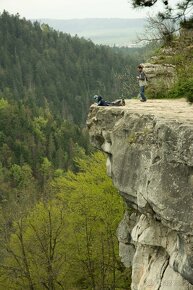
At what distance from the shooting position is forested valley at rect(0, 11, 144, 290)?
2600cm

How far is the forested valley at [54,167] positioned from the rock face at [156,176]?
13.2 feet

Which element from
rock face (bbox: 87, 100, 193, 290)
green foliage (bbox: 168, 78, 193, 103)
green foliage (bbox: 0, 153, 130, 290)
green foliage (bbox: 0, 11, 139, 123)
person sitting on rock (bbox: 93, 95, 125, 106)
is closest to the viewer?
rock face (bbox: 87, 100, 193, 290)

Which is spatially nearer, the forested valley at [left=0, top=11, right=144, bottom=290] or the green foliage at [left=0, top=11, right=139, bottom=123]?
the forested valley at [left=0, top=11, right=144, bottom=290]

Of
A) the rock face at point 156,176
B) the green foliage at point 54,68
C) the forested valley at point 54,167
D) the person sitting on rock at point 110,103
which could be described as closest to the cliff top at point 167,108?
the rock face at point 156,176

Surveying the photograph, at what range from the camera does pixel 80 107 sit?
16588 cm

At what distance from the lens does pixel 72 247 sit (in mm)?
26891

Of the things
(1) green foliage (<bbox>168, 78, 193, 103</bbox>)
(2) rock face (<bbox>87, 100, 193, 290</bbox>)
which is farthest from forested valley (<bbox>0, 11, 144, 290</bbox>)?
(2) rock face (<bbox>87, 100, 193, 290</bbox>)

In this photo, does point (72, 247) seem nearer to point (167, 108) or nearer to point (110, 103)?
point (110, 103)

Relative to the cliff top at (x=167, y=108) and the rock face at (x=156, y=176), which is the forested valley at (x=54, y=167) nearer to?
the cliff top at (x=167, y=108)

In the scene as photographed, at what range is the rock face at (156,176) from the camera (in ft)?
41.4

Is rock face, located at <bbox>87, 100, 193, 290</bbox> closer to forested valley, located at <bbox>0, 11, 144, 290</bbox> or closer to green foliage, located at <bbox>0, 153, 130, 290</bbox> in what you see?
forested valley, located at <bbox>0, 11, 144, 290</bbox>

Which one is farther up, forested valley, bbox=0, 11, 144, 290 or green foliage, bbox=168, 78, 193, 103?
green foliage, bbox=168, 78, 193, 103

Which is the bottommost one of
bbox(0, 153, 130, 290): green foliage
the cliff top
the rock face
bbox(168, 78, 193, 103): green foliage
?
bbox(0, 153, 130, 290): green foliage

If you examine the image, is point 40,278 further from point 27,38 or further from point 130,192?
point 27,38
